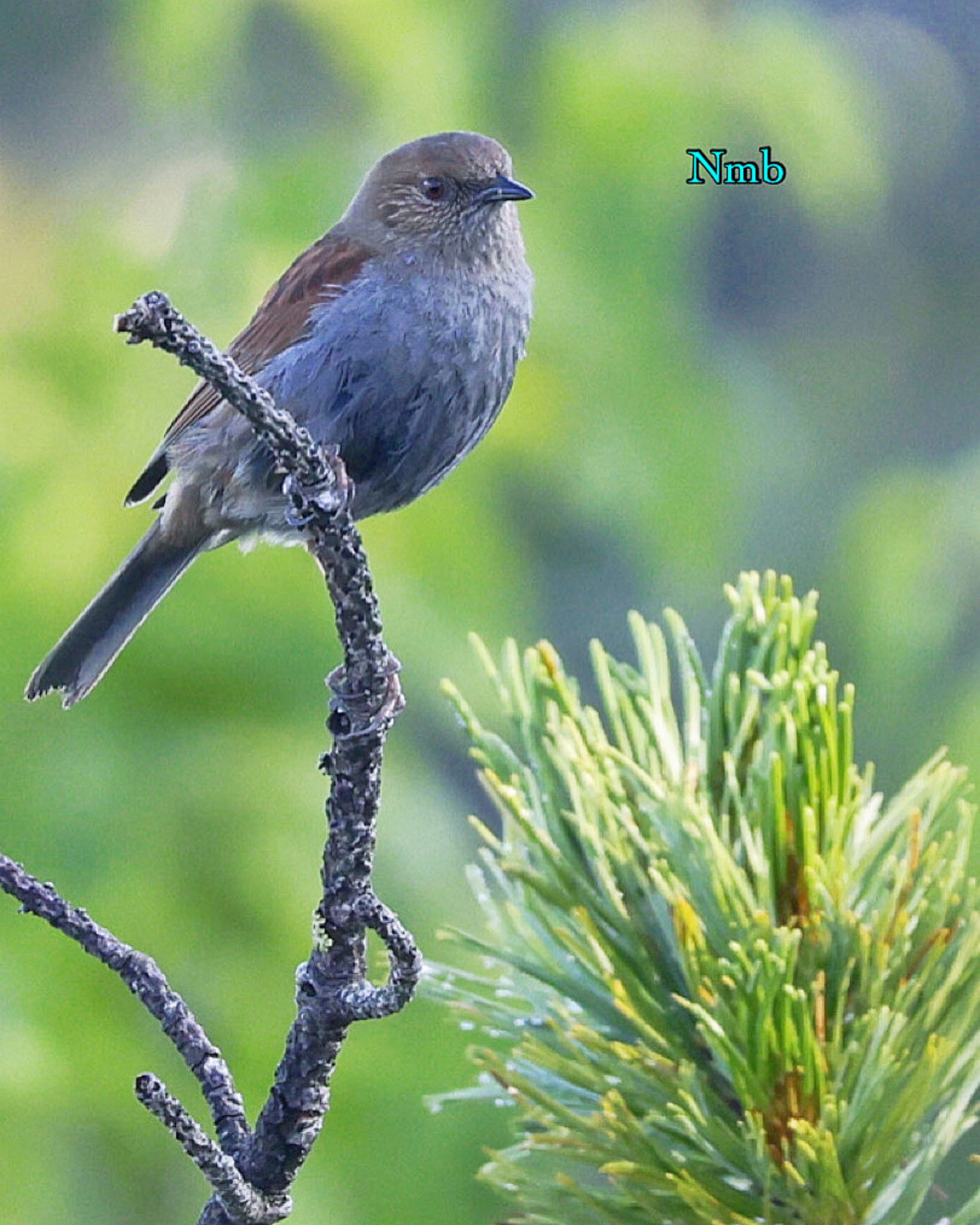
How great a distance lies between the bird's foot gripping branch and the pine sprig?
0.13 metres

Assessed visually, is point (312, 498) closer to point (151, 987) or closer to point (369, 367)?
point (151, 987)

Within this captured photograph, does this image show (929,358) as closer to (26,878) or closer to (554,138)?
(554,138)

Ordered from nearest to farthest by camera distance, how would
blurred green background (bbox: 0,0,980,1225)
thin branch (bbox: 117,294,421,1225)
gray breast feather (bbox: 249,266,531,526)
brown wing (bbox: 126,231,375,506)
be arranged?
1. thin branch (bbox: 117,294,421,1225)
2. gray breast feather (bbox: 249,266,531,526)
3. brown wing (bbox: 126,231,375,506)
4. blurred green background (bbox: 0,0,980,1225)

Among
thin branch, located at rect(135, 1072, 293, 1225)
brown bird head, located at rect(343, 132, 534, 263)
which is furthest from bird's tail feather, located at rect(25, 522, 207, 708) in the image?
thin branch, located at rect(135, 1072, 293, 1225)

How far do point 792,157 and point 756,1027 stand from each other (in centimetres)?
551

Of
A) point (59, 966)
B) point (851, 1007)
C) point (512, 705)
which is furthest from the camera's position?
point (59, 966)

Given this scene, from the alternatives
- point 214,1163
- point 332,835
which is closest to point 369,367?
point 332,835

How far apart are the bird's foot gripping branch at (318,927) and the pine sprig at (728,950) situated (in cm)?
13

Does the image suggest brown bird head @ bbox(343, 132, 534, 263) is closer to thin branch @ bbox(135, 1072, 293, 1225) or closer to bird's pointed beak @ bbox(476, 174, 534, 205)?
bird's pointed beak @ bbox(476, 174, 534, 205)

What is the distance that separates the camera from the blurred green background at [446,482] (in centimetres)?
379

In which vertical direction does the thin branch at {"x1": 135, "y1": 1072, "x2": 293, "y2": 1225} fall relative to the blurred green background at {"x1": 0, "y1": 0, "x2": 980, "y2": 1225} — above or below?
below

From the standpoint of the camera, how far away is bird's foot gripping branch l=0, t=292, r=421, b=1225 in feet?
5.32

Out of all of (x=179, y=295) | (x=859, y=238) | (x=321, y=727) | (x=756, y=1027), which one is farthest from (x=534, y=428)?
(x=859, y=238)

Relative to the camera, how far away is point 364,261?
3.24m
